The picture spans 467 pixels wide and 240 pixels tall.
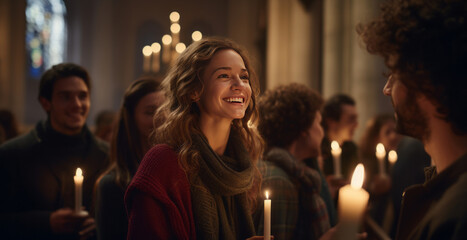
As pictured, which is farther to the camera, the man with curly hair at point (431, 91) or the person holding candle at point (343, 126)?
the person holding candle at point (343, 126)

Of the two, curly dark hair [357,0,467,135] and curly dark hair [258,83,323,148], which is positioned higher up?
curly dark hair [357,0,467,135]

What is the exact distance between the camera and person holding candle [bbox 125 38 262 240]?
1.58 m

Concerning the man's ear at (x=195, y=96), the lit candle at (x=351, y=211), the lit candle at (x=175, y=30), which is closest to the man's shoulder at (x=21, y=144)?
the man's ear at (x=195, y=96)

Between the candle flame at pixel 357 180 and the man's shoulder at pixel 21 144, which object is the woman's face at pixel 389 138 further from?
the candle flame at pixel 357 180

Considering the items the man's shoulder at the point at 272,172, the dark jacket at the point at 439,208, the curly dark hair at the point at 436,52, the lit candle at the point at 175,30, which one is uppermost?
the lit candle at the point at 175,30

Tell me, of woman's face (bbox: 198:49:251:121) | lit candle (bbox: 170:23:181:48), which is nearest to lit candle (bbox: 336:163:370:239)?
woman's face (bbox: 198:49:251:121)

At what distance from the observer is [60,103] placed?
2.85 metres

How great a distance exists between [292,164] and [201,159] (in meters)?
0.87

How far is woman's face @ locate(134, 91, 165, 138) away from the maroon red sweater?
82 centimetres

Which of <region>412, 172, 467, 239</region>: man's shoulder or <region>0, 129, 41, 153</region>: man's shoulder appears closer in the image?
<region>412, 172, 467, 239</region>: man's shoulder

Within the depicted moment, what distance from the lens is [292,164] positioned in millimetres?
2445

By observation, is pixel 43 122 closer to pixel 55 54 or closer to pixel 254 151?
pixel 254 151

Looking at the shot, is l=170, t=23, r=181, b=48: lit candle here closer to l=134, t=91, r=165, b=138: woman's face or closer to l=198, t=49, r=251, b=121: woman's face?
l=134, t=91, r=165, b=138: woman's face

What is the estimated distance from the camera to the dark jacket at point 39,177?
2557 mm
